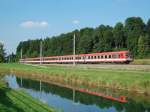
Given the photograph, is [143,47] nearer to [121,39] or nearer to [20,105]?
[121,39]

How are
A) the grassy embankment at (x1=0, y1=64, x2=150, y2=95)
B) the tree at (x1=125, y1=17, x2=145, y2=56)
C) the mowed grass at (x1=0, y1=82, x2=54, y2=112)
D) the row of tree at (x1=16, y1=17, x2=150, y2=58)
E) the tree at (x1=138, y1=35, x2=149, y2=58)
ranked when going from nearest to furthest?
the mowed grass at (x1=0, y1=82, x2=54, y2=112) → the grassy embankment at (x1=0, y1=64, x2=150, y2=95) → the tree at (x1=138, y1=35, x2=149, y2=58) → the row of tree at (x1=16, y1=17, x2=150, y2=58) → the tree at (x1=125, y1=17, x2=145, y2=56)

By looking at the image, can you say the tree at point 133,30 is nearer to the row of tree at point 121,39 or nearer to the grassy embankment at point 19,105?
the row of tree at point 121,39

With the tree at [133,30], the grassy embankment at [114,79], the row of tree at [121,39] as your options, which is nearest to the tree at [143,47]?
the row of tree at [121,39]

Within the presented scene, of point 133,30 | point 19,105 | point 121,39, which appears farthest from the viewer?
point 121,39

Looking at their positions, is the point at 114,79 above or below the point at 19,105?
above

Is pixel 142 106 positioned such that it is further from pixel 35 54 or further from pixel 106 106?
pixel 35 54

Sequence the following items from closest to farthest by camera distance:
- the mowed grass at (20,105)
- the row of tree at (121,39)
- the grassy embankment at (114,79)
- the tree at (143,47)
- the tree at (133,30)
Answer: the mowed grass at (20,105) → the grassy embankment at (114,79) → the tree at (143,47) → the row of tree at (121,39) → the tree at (133,30)

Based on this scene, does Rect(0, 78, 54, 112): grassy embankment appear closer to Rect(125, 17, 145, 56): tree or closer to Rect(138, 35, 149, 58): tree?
Rect(138, 35, 149, 58): tree

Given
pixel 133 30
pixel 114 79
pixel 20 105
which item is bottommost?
pixel 20 105

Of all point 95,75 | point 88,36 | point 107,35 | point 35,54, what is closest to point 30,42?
point 35,54

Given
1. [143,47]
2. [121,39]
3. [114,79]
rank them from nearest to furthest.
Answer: [114,79] < [143,47] < [121,39]

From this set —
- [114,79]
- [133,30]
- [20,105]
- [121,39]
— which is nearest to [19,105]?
[20,105]

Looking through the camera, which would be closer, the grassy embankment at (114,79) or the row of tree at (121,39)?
the grassy embankment at (114,79)

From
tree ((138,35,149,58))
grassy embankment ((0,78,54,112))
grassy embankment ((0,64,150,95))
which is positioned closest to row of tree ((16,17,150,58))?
tree ((138,35,149,58))
